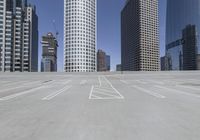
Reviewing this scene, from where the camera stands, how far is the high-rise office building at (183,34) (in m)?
157

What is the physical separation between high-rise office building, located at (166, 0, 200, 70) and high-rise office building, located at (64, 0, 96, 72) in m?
78.0

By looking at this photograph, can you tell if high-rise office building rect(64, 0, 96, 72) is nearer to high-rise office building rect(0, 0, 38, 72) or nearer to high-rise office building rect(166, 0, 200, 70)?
high-rise office building rect(0, 0, 38, 72)

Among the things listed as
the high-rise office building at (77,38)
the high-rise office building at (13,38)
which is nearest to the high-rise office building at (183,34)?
the high-rise office building at (77,38)

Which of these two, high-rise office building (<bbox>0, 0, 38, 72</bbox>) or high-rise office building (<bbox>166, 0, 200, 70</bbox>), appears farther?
high-rise office building (<bbox>166, 0, 200, 70</bbox>)

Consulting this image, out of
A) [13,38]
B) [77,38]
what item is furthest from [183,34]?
[13,38]

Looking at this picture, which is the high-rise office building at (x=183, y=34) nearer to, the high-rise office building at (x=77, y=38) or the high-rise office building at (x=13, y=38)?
the high-rise office building at (x=77, y=38)

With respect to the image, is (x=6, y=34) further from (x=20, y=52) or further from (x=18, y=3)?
(x=18, y=3)

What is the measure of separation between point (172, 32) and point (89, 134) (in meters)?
197

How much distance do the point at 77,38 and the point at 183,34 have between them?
93.1m

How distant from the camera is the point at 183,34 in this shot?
16912 centimetres

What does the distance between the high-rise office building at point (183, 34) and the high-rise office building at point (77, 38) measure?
256 feet

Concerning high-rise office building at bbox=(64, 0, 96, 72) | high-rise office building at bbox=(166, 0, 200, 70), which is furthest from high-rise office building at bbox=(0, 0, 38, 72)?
high-rise office building at bbox=(166, 0, 200, 70)

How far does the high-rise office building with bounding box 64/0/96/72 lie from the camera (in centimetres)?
16900

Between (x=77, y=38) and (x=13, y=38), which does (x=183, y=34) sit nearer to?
(x=77, y=38)
